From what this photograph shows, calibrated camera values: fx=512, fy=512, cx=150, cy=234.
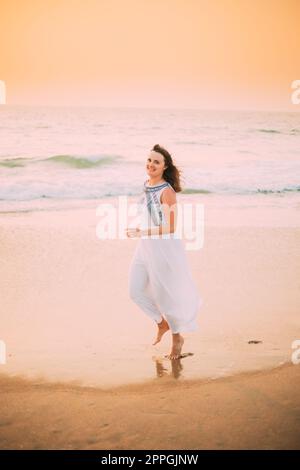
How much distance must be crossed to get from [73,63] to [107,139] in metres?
6.84

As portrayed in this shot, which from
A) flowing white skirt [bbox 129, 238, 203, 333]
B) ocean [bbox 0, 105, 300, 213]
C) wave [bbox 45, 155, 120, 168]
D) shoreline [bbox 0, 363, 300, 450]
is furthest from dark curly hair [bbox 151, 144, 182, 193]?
wave [bbox 45, 155, 120, 168]

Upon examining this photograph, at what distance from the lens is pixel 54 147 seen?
2173cm

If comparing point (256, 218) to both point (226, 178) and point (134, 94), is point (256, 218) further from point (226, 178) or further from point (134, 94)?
point (134, 94)

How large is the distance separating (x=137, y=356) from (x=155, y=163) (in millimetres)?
1563

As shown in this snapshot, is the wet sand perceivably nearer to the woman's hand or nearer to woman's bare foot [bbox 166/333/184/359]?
woman's bare foot [bbox 166/333/184/359]

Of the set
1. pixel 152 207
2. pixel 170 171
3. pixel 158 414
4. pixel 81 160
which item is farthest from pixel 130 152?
pixel 158 414

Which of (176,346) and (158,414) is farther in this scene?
(176,346)

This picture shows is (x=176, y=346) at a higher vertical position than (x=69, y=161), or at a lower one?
lower

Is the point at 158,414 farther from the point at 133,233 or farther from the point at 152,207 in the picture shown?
the point at 152,207

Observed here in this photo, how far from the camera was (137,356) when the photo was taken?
13.5 feet

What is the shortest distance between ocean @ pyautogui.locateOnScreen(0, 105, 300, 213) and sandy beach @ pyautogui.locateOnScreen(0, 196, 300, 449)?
5.62 m

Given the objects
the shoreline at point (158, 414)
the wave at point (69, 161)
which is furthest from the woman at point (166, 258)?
the wave at point (69, 161)
